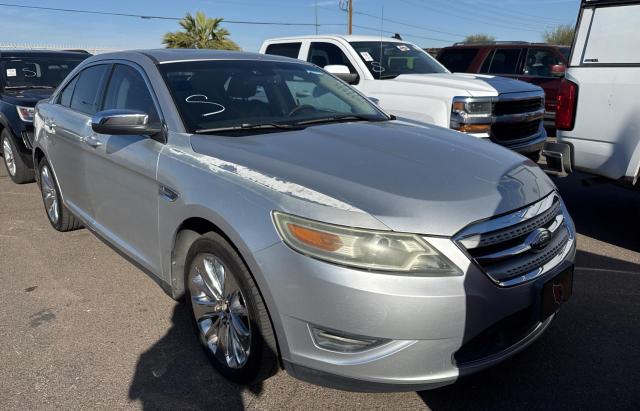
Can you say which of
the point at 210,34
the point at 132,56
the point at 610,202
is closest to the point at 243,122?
the point at 132,56

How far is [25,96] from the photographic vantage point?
284 inches

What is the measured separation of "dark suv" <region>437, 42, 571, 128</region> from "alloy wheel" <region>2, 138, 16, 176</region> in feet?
26.1

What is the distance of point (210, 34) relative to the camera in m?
29.2

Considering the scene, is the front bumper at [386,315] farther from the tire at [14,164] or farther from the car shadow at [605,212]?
the tire at [14,164]

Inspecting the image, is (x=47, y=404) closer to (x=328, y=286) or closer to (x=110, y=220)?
(x=110, y=220)

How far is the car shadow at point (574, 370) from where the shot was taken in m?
2.63

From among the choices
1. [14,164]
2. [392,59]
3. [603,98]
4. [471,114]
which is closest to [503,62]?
[392,59]

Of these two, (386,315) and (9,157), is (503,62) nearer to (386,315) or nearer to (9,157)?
(9,157)

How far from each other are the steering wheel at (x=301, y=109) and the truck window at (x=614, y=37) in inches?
101

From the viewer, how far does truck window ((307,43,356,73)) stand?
7.27 meters

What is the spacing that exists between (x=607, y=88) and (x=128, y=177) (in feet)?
12.4

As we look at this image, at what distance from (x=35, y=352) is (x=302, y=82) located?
8.36ft

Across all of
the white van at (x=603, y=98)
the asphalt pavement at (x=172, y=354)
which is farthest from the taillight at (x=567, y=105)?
the asphalt pavement at (x=172, y=354)

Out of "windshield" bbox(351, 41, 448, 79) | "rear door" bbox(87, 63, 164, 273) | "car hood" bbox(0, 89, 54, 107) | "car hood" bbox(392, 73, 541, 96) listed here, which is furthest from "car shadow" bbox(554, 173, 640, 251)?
"car hood" bbox(0, 89, 54, 107)
